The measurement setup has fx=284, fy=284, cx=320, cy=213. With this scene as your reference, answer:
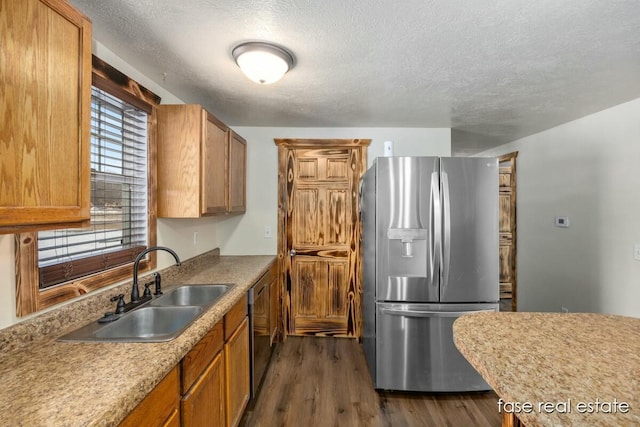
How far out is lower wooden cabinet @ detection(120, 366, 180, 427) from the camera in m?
0.85

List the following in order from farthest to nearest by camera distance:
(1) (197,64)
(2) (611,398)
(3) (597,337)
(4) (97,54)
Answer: (1) (197,64) → (4) (97,54) → (3) (597,337) → (2) (611,398)

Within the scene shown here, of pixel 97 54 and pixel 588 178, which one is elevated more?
pixel 97 54

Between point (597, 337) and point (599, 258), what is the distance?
2321 millimetres

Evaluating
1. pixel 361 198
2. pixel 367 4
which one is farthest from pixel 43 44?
pixel 361 198

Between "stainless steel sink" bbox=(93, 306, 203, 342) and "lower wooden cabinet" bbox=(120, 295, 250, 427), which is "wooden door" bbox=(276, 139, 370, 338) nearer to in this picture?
"lower wooden cabinet" bbox=(120, 295, 250, 427)

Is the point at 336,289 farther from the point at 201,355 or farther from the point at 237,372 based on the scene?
the point at 201,355

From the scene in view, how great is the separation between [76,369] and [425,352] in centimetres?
206

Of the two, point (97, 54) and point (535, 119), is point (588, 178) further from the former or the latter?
point (97, 54)

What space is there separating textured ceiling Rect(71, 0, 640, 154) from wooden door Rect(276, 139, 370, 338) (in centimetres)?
61

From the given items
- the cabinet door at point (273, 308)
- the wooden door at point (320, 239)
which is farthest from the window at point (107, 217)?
the wooden door at point (320, 239)

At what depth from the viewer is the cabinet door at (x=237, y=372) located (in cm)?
156

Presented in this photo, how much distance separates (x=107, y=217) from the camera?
62.6 inches

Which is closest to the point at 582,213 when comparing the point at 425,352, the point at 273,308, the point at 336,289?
the point at 425,352

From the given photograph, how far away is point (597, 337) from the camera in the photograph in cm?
99
